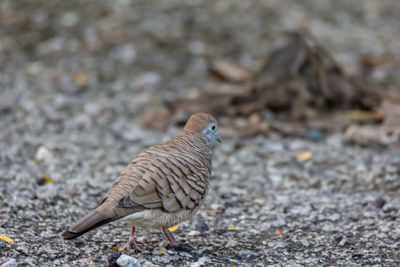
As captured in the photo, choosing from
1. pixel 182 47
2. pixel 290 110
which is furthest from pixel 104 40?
pixel 290 110

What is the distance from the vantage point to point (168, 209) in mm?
4961

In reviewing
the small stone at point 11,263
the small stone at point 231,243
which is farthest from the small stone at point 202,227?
the small stone at point 11,263

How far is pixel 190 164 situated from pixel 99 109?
180 inches

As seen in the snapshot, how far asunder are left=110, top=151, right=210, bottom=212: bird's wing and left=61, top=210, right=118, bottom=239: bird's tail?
8.1 inches

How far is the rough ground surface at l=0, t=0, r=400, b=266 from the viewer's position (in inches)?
215

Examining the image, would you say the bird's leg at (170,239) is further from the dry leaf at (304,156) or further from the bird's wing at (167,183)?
the dry leaf at (304,156)

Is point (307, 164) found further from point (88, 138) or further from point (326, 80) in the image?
point (88, 138)

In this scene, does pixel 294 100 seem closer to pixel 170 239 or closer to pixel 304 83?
pixel 304 83

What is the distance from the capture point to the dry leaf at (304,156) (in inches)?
317

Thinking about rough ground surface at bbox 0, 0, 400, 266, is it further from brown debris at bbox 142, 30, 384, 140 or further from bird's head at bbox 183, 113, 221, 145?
bird's head at bbox 183, 113, 221, 145

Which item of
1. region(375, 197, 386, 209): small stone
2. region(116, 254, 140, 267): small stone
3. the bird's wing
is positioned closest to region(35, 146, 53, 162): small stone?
the bird's wing

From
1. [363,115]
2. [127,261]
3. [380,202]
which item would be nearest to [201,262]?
[127,261]

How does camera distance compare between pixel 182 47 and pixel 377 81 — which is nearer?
pixel 377 81

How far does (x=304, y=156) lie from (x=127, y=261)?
4011 millimetres
